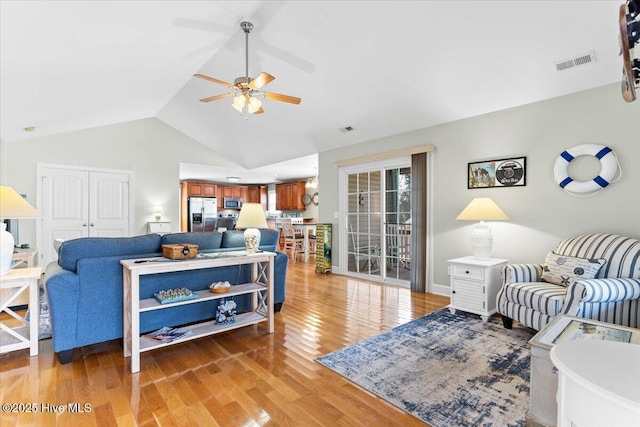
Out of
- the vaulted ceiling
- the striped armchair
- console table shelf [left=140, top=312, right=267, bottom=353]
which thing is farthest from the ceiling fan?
the striped armchair

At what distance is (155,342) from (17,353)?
1152 millimetres

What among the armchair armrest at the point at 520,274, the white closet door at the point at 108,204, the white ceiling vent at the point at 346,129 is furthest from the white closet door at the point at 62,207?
the armchair armrest at the point at 520,274

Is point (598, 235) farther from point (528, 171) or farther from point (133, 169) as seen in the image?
point (133, 169)

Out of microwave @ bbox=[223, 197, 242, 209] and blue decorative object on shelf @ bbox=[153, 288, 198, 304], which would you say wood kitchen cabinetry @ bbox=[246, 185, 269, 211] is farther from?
blue decorative object on shelf @ bbox=[153, 288, 198, 304]

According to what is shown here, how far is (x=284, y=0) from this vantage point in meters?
2.91

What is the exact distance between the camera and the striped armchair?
236 centimetres

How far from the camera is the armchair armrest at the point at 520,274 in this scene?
2.99m

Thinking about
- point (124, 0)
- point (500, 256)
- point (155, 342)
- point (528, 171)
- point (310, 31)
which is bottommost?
point (155, 342)

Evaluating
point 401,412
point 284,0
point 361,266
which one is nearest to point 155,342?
point 401,412

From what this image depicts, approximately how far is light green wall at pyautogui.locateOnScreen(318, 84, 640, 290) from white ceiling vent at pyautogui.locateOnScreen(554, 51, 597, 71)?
16.4 inches

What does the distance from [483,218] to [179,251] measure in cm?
311

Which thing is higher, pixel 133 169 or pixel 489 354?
pixel 133 169

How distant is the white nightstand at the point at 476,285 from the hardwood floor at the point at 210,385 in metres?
0.87

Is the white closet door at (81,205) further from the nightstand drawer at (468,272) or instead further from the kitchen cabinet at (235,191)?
the nightstand drawer at (468,272)
